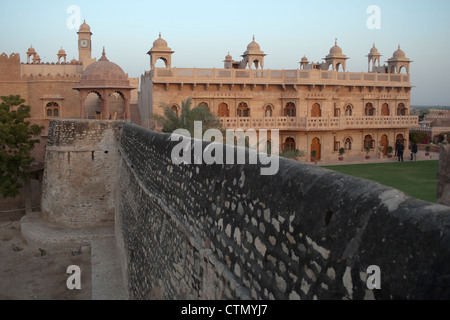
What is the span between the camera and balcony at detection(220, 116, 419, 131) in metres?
28.8

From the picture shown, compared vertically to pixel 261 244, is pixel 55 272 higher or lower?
lower

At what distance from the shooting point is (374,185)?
8.42 feet

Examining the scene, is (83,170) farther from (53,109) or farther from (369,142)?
(369,142)

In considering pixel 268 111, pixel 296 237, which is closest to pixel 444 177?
pixel 296 237

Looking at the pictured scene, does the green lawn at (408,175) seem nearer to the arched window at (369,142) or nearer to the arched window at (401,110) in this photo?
the arched window at (369,142)

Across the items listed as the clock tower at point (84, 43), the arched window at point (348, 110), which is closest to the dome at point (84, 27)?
the clock tower at point (84, 43)

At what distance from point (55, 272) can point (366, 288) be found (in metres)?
16.2

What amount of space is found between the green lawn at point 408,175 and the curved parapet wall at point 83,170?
11.5 m

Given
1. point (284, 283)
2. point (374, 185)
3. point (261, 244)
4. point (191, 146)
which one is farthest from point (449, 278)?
point (191, 146)

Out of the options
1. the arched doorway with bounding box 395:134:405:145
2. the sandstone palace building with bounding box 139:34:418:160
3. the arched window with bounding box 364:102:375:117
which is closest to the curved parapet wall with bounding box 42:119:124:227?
the sandstone palace building with bounding box 139:34:418:160

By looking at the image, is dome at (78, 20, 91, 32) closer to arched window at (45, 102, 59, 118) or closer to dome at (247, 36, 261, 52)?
arched window at (45, 102, 59, 118)

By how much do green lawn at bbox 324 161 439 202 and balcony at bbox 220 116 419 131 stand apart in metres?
4.99

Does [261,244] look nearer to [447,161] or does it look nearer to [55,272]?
[447,161]

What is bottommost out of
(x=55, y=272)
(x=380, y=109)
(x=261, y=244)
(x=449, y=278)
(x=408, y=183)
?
(x=55, y=272)
